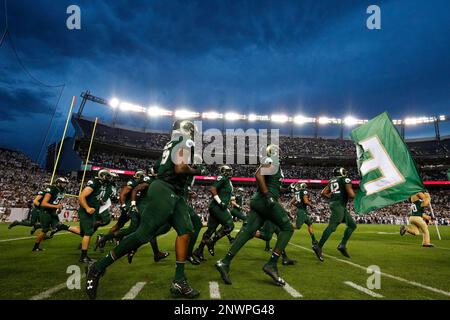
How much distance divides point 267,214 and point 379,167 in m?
6.61

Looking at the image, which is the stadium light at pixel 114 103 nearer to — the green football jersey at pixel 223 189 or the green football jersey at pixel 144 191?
the green football jersey at pixel 144 191

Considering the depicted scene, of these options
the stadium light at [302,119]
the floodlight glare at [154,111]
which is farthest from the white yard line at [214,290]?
the stadium light at [302,119]

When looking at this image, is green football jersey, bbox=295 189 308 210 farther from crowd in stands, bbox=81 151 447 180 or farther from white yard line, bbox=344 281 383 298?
crowd in stands, bbox=81 151 447 180

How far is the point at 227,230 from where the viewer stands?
7664 millimetres

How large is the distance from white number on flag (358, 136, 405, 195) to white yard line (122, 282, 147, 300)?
326 inches

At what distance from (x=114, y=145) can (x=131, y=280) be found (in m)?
43.1

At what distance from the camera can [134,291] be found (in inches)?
Answer: 155

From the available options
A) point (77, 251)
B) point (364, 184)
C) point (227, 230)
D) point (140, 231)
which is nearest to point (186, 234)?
point (140, 231)

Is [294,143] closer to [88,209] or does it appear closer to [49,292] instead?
[88,209]

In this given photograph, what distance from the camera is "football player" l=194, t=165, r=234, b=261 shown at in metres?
7.40

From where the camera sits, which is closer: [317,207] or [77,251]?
[77,251]

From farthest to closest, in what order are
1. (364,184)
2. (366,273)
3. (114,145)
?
(114,145) → (364,184) → (366,273)

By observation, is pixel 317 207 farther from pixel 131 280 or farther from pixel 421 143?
pixel 131 280

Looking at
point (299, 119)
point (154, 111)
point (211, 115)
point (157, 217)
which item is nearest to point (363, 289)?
point (157, 217)
